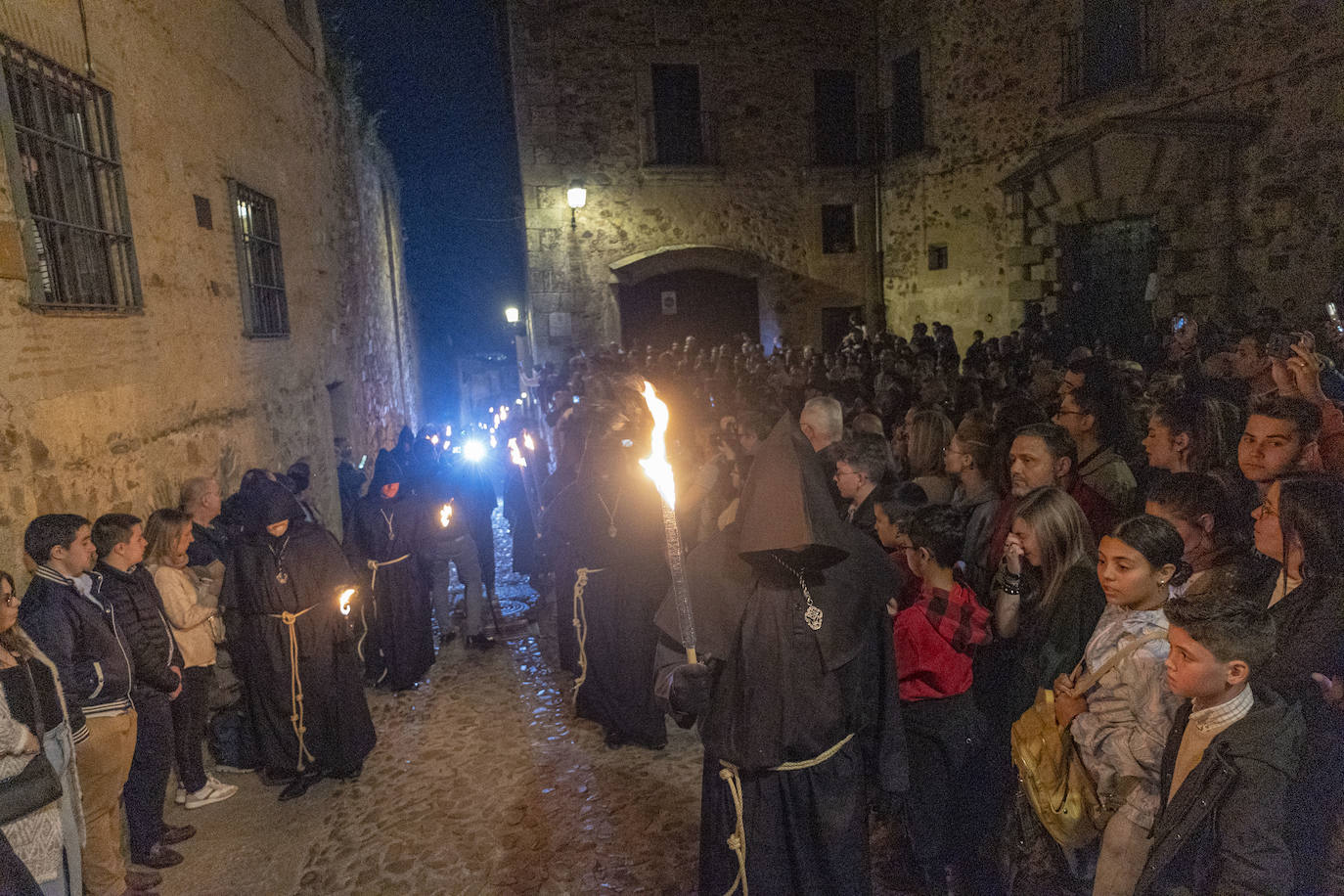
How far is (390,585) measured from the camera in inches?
243

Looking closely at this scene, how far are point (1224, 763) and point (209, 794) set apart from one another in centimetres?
505

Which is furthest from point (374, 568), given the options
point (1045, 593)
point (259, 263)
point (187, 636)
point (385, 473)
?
point (1045, 593)

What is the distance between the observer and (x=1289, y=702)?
2359 millimetres

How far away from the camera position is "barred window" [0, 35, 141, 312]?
401cm

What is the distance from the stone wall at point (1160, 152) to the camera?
33.5 ft

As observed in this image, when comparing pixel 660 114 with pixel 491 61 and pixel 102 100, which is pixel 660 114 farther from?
pixel 102 100

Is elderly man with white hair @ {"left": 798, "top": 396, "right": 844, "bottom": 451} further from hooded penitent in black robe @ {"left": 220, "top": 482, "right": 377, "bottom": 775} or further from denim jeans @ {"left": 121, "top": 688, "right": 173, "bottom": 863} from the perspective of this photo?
denim jeans @ {"left": 121, "top": 688, "right": 173, "bottom": 863}

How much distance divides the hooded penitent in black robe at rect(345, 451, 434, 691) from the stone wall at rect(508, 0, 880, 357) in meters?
10.7

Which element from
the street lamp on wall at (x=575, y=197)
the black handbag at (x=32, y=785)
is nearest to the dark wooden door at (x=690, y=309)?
the street lamp on wall at (x=575, y=197)

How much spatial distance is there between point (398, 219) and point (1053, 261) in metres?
13.6

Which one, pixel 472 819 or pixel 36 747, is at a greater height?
pixel 36 747

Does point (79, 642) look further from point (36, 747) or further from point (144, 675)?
point (36, 747)

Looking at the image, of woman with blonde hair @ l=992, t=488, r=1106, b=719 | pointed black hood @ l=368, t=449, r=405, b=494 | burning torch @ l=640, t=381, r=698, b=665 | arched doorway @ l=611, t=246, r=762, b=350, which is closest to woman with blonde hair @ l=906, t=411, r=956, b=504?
woman with blonde hair @ l=992, t=488, r=1106, b=719

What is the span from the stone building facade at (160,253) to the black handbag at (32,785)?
3.39 feet
